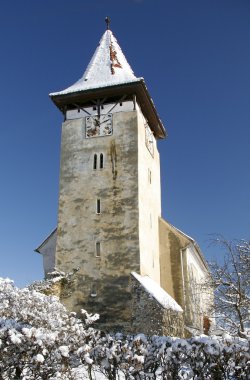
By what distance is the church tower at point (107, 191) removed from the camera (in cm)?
2139

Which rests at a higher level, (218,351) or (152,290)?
(152,290)

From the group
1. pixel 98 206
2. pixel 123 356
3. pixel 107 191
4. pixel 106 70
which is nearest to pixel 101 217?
pixel 98 206

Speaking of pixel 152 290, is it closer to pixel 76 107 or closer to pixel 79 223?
pixel 79 223

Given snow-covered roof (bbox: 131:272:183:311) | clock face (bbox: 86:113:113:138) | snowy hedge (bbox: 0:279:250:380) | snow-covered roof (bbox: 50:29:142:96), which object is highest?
snow-covered roof (bbox: 50:29:142:96)

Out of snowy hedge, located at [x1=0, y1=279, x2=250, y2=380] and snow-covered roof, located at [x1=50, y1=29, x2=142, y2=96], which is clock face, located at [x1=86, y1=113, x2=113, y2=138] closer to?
snow-covered roof, located at [x1=50, y1=29, x2=142, y2=96]

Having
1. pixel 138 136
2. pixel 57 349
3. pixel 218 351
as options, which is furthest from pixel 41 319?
pixel 138 136

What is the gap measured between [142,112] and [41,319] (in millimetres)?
15997

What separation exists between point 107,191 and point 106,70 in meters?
8.20

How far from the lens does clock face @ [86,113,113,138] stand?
2436 centimetres

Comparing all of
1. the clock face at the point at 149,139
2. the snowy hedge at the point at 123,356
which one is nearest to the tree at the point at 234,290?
the snowy hedge at the point at 123,356

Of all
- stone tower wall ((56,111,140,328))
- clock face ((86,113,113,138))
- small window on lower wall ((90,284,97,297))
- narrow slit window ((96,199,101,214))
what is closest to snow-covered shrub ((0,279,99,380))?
stone tower wall ((56,111,140,328))

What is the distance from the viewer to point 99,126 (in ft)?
80.5

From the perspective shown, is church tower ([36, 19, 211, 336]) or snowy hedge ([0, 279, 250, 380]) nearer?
snowy hedge ([0, 279, 250, 380])

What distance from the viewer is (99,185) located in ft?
76.6
